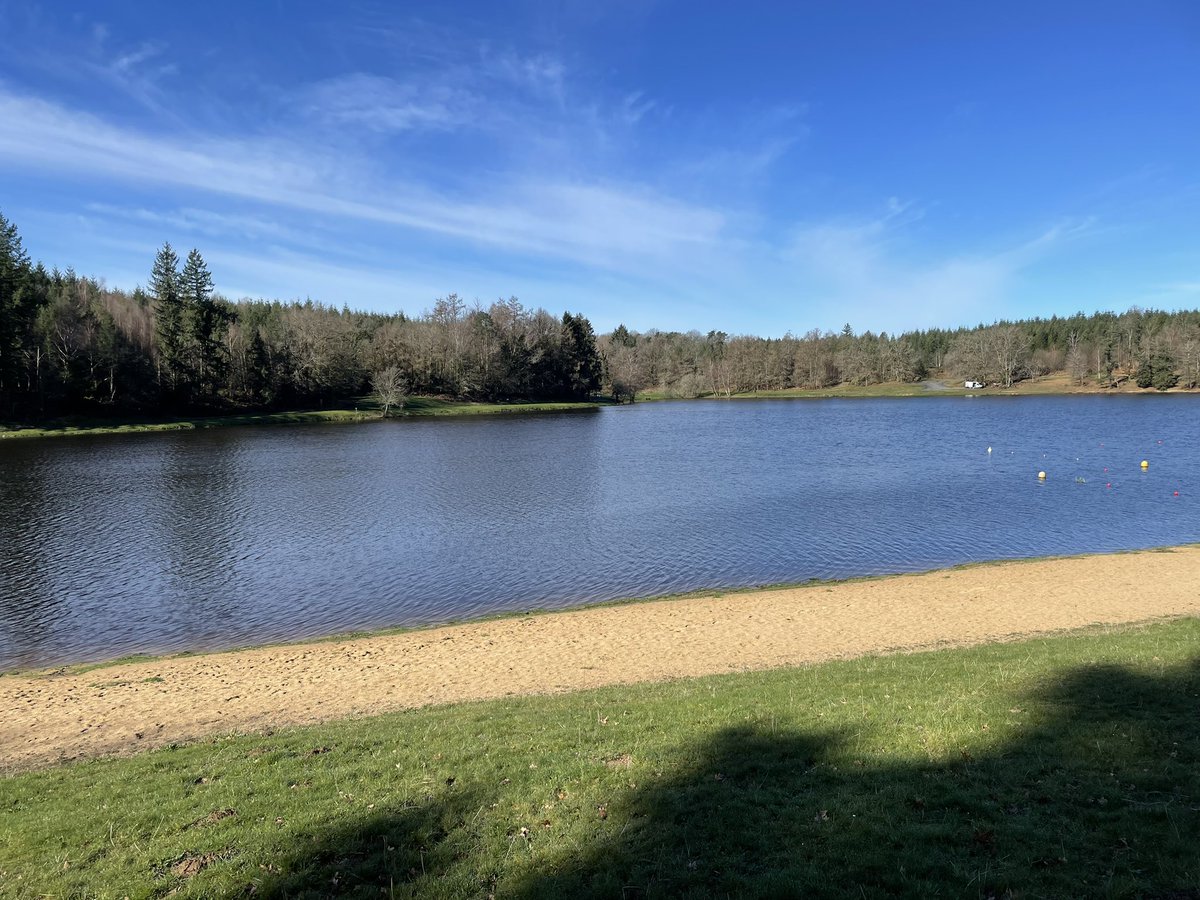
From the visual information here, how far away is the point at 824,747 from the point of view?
309 inches

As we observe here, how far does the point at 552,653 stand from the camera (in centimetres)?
1586

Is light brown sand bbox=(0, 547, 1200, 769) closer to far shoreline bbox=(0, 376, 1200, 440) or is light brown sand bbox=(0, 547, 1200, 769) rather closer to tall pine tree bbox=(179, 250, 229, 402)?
far shoreline bbox=(0, 376, 1200, 440)

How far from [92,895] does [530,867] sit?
379cm

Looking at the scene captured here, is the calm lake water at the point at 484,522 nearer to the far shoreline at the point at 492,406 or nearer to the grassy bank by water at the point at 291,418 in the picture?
the grassy bank by water at the point at 291,418

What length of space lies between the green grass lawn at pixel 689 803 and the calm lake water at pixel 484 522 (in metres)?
11.6

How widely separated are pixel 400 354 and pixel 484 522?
88965mm

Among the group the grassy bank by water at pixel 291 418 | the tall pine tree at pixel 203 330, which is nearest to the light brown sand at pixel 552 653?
the grassy bank by water at pixel 291 418

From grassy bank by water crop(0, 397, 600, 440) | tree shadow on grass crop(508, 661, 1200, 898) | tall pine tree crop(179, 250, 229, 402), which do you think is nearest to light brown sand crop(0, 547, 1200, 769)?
tree shadow on grass crop(508, 661, 1200, 898)

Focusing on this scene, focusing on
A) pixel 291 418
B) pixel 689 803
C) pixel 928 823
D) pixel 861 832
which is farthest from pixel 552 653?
pixel 291 418

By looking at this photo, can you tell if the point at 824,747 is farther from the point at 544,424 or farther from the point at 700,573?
the point at 544,424

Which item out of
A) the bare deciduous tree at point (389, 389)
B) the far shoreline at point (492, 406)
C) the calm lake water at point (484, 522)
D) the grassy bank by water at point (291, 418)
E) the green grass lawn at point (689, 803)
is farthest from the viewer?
the bare deciduous tree at point (389, 389)

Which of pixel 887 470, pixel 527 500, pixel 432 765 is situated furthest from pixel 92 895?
pixel 887 470

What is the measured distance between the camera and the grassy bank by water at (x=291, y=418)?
7006cm

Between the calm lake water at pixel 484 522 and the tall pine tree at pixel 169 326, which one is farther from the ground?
the tall pine tree at pixel 169 326
